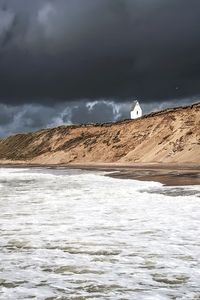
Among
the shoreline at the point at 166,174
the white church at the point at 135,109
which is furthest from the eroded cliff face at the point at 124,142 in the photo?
the white church at the point at 135,109

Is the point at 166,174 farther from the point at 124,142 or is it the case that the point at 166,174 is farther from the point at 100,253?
the point at 124,142

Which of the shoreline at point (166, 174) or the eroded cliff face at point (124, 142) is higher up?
the eroded cliff face at point (124, 142)

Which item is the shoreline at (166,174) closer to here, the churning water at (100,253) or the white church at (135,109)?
the churning water at (100,253)

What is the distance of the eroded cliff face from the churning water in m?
48.1

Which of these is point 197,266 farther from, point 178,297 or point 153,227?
point 153,227

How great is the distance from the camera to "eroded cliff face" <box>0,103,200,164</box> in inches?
2751

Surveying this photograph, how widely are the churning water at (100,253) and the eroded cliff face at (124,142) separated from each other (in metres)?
48.1

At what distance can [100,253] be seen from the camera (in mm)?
8742

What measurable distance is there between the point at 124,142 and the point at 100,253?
7904cm

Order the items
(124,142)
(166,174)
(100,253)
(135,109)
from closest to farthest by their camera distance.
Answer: (100,253)
(166,174)
(124,142)
(135,109)

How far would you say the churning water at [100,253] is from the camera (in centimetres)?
640

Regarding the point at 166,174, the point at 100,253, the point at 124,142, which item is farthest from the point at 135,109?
the point at 100,253

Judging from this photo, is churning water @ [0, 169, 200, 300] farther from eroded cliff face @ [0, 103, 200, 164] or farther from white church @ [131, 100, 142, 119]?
white church @ [131, 100, 142, 119]

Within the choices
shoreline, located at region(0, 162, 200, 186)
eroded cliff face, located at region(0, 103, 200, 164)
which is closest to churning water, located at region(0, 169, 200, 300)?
shoreline, located at region(0, 162, 200, 186)
